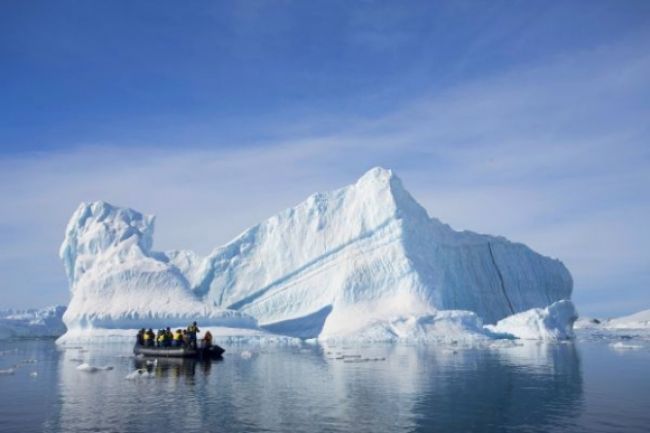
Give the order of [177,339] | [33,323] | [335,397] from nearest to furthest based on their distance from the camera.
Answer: [335,397] < [177,339] < [33,323]

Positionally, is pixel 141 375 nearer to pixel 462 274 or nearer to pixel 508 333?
pixel 508 333

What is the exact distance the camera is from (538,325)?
41.8 meters

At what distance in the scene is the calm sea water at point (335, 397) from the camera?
39.9 ft

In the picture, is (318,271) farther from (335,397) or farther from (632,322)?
(632,322)

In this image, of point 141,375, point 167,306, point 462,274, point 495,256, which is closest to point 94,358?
point 141,375

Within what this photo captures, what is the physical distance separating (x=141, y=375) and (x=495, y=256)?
3771cm

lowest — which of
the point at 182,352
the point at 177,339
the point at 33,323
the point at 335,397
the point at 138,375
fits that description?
the point at 335,397

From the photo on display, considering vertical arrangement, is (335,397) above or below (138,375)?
below

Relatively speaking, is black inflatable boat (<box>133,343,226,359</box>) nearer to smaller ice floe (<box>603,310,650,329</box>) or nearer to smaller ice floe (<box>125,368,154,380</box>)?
smaller ice floe (<box>125,368,154,380</box>)

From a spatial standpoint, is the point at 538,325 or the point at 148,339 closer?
the point at 148,339

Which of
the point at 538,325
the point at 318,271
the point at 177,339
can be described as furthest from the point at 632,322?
the point at 177,339

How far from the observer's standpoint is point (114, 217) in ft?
162

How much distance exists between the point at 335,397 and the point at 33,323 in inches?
2471

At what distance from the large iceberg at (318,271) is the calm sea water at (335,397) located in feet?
58.3
